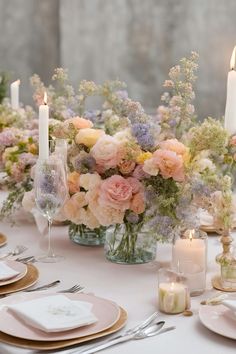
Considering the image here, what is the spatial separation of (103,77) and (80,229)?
11.3ft

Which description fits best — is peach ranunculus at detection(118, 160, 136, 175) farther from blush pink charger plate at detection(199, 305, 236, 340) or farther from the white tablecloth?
blush pink charger plate at detection(199, 305, 236, 340)

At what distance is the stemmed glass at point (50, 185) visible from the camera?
6.30ft

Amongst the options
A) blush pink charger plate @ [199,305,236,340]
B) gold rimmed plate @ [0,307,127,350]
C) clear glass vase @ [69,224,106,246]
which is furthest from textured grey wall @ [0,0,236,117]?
gold rimmed plate @ [0,307,127,350]

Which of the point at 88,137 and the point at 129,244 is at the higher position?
the point at 88,137

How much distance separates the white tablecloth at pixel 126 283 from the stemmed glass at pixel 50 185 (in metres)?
0.16

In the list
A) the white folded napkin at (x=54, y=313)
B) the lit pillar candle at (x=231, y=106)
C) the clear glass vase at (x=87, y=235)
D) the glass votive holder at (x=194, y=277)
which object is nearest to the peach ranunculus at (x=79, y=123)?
the clear glass vase at (x=87, y=235)

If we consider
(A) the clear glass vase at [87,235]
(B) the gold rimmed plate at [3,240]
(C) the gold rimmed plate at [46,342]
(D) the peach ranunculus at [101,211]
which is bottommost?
(C) the gold rimmed plate at [46,342]

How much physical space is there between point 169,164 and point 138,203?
150 mm

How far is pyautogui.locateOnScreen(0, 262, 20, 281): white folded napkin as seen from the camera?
1769 mm

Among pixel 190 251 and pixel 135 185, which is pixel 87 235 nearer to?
pixel 135 185

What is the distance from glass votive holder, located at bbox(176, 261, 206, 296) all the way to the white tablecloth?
0.02 meters

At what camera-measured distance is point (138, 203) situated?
189 centimetres

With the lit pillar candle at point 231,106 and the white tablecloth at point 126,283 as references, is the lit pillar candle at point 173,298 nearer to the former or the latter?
the white tablecloth at point 126,283

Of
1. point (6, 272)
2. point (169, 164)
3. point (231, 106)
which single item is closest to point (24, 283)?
point (6, 272)
